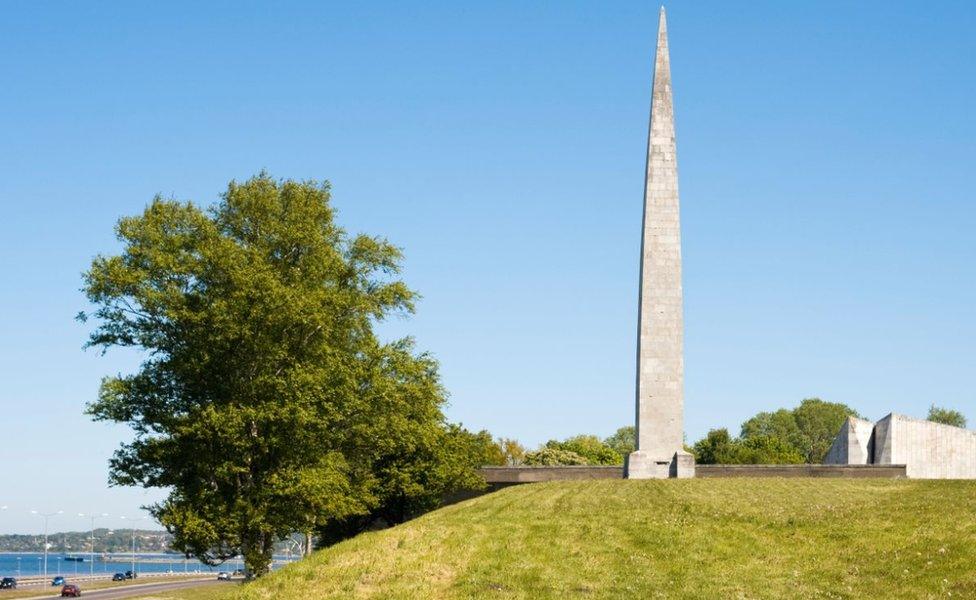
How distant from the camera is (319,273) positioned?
47656 mm

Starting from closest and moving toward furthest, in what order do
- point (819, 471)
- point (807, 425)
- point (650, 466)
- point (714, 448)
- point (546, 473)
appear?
point (819, 471) < point (650, 466) < point (546, 473) < point (714, 448) < point (807, 425)

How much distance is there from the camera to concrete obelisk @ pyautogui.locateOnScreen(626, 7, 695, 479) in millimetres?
52469

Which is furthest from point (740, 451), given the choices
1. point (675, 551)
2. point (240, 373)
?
point (675, 551)

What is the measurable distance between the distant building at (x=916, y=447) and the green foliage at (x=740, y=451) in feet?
132

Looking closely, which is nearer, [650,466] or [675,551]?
[675,551]

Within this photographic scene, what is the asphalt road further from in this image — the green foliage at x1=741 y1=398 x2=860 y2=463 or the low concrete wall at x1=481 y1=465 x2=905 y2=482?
the green foliage at x1=741 y1=398 x2=860 y2=463

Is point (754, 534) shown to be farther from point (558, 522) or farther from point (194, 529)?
point (194, 529)

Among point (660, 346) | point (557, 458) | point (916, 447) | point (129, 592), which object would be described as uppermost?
point (660, 346)

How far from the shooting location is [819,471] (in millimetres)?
51344

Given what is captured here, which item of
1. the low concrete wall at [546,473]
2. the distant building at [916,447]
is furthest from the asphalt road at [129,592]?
the distant building at [916,447]

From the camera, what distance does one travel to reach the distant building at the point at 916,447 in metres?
55.2

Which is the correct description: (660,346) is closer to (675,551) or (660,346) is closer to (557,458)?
(675,551)

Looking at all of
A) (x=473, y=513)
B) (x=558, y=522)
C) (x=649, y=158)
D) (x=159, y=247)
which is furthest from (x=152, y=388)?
(x=649, y=158)

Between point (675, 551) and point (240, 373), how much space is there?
20667 mm
